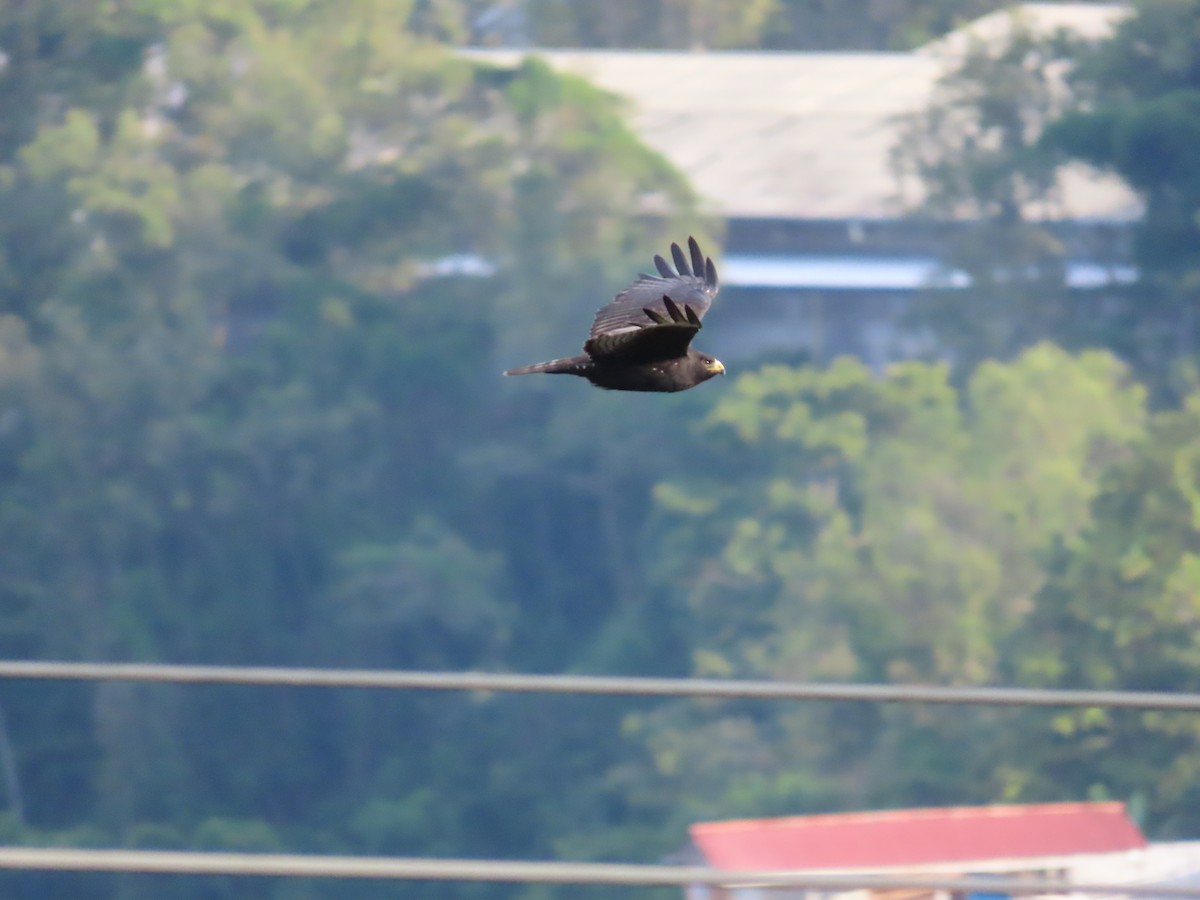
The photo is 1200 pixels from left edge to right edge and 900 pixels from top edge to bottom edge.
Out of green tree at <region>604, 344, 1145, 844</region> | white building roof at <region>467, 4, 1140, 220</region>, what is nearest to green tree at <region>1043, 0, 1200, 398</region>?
green tree at <region>604, 344, 1145, 844</region>

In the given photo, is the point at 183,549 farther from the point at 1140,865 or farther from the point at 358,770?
the point at 1140,865

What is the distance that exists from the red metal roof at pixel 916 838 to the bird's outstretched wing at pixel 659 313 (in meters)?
12.9

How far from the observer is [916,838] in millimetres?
16438

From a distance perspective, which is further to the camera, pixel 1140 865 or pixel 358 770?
pixel 358 770

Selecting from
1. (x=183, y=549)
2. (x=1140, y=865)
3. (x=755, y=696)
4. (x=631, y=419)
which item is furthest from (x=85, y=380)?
(x=755, y=696)

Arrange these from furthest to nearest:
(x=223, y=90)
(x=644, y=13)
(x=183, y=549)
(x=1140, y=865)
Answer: (x=644, y=13)
(x=223, y=90)
(x=183, y=549)
(x=1140, y=865)

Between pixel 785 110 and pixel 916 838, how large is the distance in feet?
63.2

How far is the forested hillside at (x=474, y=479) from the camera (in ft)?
72.9

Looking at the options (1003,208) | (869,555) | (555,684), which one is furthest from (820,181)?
(555,684)

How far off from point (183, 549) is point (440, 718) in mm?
4464

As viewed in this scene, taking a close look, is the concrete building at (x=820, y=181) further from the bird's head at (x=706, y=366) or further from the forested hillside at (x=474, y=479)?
the bird's head at (x=706, y=366)

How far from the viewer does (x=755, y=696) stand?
1707 mm

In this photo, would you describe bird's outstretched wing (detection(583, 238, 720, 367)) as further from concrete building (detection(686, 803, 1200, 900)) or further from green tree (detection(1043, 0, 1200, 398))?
green tree (detection(1043, 0, 1200, 398))

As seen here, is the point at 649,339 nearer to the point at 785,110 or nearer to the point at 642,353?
the point at 642,353
